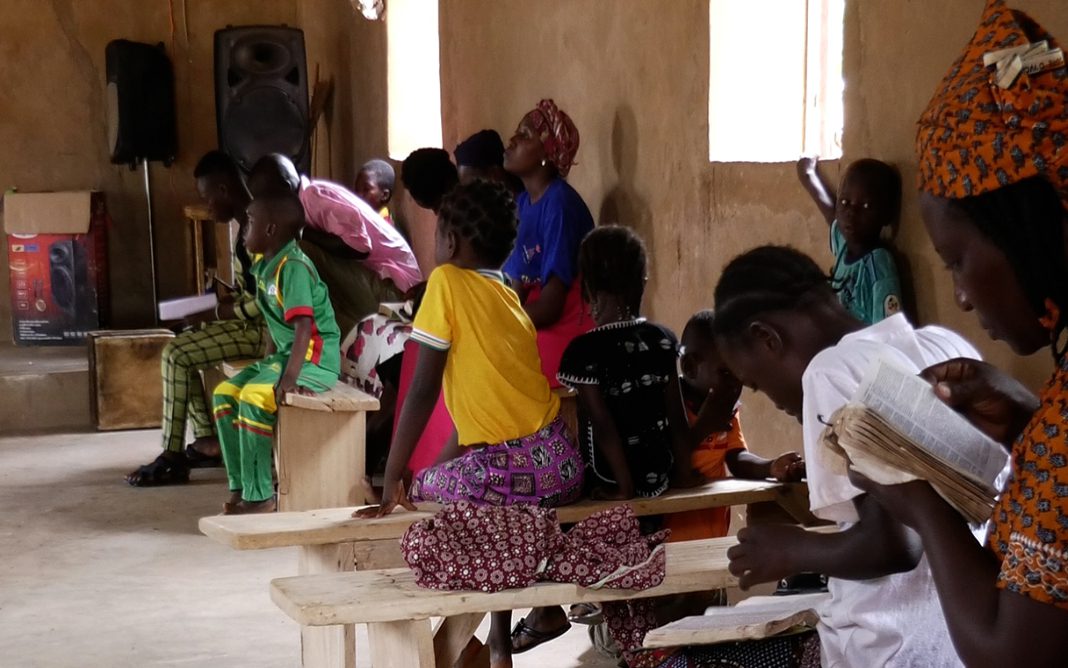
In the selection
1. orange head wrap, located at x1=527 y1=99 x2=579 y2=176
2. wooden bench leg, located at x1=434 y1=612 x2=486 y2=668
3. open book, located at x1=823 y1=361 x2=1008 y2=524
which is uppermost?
orange head wrap, located at x1=527 y1=99 x2=579 y2=176

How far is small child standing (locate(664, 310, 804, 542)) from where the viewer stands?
3.59 metres

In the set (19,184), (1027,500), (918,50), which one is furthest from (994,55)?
(19,184)

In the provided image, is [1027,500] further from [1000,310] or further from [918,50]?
[918,50]

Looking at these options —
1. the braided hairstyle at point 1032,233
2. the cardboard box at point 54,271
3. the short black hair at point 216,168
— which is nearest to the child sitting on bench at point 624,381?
the braided hairstyle at point 1032,233

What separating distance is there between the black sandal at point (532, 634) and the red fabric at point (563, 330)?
3.88 feet

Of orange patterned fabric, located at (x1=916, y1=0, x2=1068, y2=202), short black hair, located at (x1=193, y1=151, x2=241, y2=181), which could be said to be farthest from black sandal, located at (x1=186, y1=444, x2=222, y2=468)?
orange patterned fabric, located at (x1=916, y1=0, x2=1068, y2=202)

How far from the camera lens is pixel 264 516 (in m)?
3.25

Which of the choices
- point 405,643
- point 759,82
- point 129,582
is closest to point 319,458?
point 129,582

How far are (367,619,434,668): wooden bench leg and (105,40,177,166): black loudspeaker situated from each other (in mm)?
7718

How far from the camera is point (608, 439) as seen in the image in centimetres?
340

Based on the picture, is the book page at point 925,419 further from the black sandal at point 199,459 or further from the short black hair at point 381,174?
the short black hair at point 381,174

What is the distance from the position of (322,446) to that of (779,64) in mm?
2076

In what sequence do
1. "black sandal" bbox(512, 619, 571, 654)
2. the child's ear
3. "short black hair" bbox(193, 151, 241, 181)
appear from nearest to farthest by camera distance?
the child's ear
"black sandal" bbox(512, 619, 571, 654)
"short black hair" bbox(193, 151, 241, 181)

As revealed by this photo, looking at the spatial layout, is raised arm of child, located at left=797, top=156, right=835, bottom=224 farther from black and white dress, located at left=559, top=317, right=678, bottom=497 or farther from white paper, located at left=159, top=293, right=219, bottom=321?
white paper, located at left=159, top=293, right=219, bottom=321
